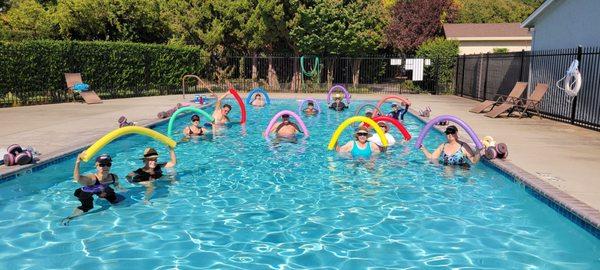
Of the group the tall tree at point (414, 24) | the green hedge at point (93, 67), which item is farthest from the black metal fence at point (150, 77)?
the tall tree at point (414, 24)

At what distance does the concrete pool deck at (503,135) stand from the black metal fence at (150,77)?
188 centimetres

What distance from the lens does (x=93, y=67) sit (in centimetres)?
2498

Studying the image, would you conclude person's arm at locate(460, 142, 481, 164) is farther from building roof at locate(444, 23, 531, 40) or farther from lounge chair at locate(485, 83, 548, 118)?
building roof at locate(444, 23, 531, 40)

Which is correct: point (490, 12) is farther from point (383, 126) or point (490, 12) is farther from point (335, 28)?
point (383, 126)

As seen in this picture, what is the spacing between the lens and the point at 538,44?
2133cm

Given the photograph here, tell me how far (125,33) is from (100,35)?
1712 millimetres

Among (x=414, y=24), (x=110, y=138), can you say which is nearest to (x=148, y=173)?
(x=110, y=138)

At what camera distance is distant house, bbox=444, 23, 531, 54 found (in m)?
42.6

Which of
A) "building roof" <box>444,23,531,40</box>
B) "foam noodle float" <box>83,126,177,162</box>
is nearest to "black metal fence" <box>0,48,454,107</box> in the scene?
"building roof" <box>444,23,531,40</box>

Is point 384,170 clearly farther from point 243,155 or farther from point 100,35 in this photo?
point 100,35

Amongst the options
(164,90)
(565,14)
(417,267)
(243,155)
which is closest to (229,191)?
(243,155)

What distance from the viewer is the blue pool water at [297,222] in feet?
19.5

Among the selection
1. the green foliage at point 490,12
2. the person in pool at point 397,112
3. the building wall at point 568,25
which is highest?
the green foliage at point 490,12

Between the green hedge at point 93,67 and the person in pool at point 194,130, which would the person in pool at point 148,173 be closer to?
the person in pool at point 194,130
